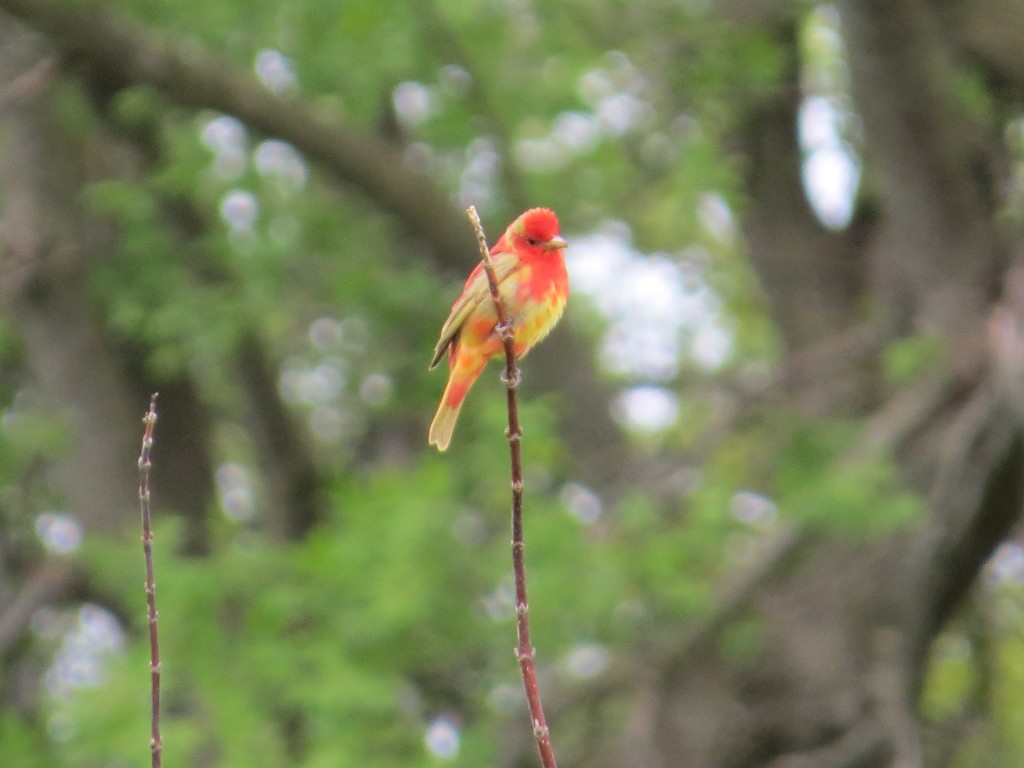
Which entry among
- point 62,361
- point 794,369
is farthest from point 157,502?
point 794,369

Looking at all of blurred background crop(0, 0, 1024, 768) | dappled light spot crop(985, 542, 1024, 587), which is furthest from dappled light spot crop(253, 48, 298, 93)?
dappled light spot crop(985, 542, 1024, 587)

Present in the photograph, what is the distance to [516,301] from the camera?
428cm

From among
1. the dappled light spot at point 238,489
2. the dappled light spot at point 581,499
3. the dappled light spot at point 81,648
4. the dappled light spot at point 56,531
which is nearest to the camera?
the dappled light spot at point 581,499

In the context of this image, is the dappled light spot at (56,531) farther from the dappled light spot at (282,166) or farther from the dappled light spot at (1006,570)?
the dappled light spot at (1006,570)

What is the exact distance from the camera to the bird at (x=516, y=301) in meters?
4.28

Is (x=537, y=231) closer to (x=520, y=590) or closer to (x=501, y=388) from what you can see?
(x=520, y=590)

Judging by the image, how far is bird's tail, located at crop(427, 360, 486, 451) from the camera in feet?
14.5

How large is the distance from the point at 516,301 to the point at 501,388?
446cm

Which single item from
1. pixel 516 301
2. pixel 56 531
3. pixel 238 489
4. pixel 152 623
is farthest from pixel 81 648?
pixel 152 623

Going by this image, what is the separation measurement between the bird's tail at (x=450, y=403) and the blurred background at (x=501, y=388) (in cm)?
300

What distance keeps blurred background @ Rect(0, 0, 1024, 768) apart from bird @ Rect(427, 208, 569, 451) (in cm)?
306

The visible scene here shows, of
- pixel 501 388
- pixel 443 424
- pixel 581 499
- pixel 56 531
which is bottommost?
pixel 443 424

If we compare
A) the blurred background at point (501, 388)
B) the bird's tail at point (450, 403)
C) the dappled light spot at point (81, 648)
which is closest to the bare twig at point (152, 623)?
the bird's tail at point (450, 403)

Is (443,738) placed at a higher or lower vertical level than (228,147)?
lower
